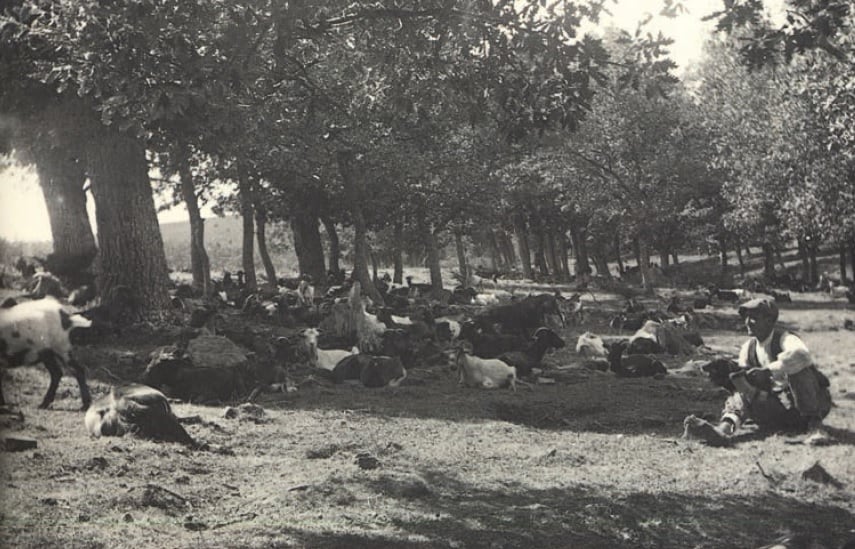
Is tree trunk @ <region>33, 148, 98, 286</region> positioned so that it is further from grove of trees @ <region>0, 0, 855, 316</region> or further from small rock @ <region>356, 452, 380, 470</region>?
small rock @ <region>356, 452, 380, 470</region>

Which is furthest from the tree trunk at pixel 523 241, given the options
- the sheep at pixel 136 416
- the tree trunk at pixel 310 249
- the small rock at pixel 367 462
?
the sheep at pixel 136 416

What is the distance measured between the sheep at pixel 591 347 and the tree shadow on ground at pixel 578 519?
42.1 feet

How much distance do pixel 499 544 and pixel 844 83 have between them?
17.2 meters

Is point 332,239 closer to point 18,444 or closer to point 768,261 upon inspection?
point 768,261

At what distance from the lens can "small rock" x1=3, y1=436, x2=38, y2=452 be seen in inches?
233

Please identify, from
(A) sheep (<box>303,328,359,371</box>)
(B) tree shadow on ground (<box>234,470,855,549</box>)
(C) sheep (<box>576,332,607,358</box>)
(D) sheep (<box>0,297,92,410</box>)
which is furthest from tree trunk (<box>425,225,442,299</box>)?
(D) sheep (<box>0,297,92,410</box>)

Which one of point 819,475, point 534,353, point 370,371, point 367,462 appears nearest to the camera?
point 819,475

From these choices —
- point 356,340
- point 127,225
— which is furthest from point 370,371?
point 127,225

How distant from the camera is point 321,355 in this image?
17.9 meters

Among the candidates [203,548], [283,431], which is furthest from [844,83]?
[203,548]

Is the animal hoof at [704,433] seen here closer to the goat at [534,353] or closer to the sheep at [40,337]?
the goat at [534,353]

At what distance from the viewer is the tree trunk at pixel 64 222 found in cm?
875

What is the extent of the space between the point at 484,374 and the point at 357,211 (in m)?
18.8

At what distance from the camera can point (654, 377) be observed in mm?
18219
